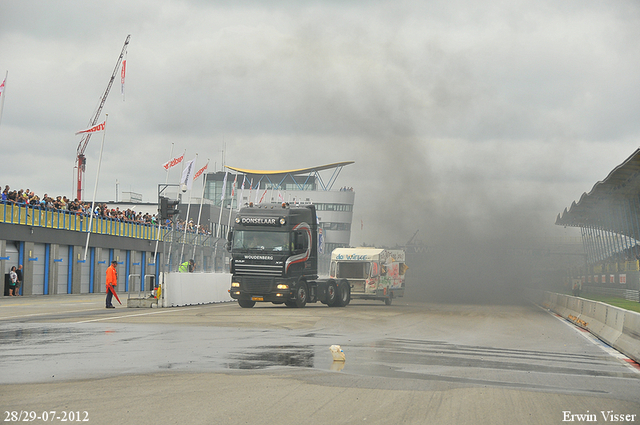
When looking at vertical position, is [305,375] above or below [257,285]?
below

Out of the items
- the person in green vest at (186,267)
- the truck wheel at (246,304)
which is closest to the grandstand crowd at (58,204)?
the person in green vest at (186,267)

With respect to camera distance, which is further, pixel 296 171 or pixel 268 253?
pixel 296 171

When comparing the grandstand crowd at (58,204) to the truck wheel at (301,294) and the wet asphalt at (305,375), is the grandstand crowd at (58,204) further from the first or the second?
the wet asphalt at (305,375)

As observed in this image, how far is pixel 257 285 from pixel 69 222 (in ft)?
77.8

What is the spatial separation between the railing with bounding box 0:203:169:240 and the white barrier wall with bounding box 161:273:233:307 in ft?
12.9

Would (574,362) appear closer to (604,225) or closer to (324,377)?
(324,377)

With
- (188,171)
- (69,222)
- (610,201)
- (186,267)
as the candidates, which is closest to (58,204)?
(69,222)

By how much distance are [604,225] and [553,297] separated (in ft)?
112

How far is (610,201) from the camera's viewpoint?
55344 mm

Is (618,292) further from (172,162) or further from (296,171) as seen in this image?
(296,171)

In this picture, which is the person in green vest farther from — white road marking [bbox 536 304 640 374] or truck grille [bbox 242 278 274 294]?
white road marking [bbox 536 304 640 374]

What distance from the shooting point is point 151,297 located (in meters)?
27.5

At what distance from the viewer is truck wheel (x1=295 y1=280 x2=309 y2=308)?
89.5 ft

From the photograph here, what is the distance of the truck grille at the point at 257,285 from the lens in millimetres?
26291
